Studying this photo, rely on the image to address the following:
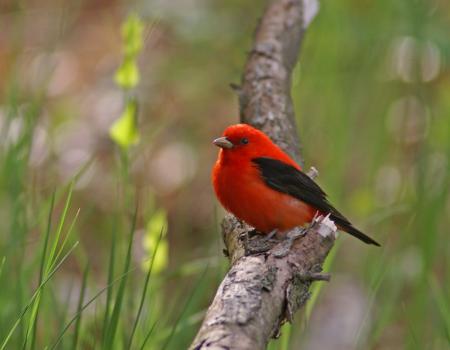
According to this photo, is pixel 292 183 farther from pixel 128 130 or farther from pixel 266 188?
pixel 128 130

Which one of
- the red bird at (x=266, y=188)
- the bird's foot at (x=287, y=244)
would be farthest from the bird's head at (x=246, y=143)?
the bird's foot at (x=287, y=244)

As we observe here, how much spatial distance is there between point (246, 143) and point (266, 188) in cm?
20

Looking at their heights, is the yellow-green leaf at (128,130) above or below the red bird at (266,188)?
above

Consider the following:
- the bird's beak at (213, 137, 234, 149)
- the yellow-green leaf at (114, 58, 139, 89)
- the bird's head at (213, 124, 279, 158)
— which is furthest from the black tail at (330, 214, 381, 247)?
the yellow-green leaf at (114, 58, 139, 89)

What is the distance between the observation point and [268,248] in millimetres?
2262

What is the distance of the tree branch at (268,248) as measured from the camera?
5.63 feet

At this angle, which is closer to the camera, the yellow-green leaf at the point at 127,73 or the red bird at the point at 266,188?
the red bird at the point at 266,188

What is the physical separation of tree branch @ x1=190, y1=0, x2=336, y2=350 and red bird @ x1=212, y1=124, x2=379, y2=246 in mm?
75

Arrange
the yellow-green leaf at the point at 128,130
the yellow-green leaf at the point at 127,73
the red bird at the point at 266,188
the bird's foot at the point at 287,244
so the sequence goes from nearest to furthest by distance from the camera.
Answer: the bird's foot at the point at 287,244 → the red bird at the point at 266,188 → the yellow-green leaf at the point at 128,130 → the yellow-green leaf at the point at 127,73

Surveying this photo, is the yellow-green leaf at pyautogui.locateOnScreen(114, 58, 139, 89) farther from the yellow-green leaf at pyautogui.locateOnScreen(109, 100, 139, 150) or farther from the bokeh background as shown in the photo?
the bokeh background

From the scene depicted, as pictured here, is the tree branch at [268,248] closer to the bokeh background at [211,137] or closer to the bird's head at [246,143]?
the bird's head at [246,143]

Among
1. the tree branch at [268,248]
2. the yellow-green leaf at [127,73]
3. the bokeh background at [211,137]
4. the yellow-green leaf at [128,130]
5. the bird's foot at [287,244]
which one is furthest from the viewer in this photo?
the bokeh background at [211,137]

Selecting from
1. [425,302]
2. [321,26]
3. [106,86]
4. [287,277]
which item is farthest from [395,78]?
[287,277]

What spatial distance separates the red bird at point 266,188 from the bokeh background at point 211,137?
23 centimetres
